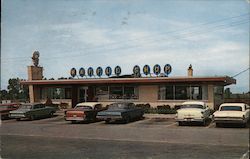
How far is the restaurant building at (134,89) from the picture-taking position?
30875 mm

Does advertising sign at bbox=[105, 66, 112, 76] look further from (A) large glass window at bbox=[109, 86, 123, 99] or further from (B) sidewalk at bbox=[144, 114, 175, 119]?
(B) sidewalk at bbox=[144, 114, 175, 119]

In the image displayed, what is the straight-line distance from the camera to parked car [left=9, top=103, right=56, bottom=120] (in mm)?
28423

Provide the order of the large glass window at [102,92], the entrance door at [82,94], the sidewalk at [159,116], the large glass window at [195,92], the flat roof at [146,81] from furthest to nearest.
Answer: the entrance door at [82,94], the large glass window at [102,92], the large glass window at [195,92], the flat roof at [146,81], the sidewalk at [159,116]

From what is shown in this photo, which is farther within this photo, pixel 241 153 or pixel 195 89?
pixel 195 89

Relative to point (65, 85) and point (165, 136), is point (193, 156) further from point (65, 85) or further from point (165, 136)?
point (65, 85)

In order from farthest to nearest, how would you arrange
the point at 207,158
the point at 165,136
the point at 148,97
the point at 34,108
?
the point at 148,97 < the point at 34,108 < the point at 165,136 < the point at 207,158

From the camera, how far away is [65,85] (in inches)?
1449

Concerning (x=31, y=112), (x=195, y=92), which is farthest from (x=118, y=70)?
(x=31, y=112)

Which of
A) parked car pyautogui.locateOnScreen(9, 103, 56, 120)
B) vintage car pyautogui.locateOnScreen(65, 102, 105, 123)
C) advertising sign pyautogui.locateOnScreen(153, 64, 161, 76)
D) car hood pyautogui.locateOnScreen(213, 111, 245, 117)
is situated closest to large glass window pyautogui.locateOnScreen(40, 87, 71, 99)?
parked car pyautogui.locateOnScreen(9, 103, 56, 120)

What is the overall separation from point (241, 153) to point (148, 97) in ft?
69.1

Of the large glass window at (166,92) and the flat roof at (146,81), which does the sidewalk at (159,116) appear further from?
the flat roof at (146,81)

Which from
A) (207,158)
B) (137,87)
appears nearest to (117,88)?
(137,87)

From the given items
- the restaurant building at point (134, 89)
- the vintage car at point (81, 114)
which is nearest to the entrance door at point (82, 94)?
the restaurant building at point (134, 89)

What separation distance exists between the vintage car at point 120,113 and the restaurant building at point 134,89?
241 inches
